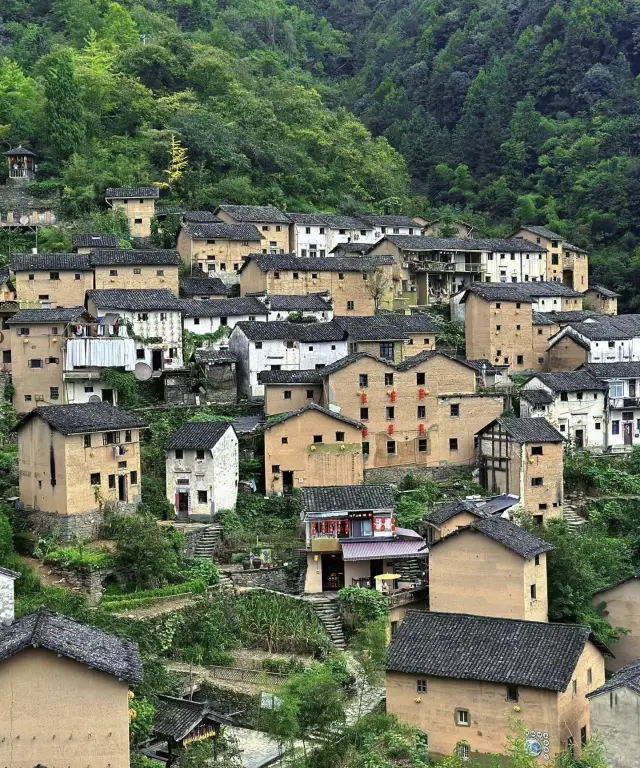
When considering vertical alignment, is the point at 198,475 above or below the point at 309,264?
below

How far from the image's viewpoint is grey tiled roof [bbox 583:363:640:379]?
41.9 m

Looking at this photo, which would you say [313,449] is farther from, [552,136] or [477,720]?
[552,136]

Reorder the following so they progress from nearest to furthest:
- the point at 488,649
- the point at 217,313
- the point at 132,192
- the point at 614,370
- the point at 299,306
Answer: the point at 488,649
the point at 614,370
the point at 217,313
the point at 299,306
the point at 132,192

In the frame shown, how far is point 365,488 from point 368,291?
53.1 feet

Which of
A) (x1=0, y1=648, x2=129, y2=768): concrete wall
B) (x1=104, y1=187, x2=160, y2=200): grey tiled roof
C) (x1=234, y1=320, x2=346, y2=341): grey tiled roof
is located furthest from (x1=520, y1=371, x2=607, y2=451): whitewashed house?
(x1=0, y1=648, x2=129, y2=768): concrete wall

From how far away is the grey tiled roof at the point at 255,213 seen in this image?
5400 centimetres

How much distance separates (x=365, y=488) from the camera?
110ft

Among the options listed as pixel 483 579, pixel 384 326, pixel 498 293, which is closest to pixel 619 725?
pixel 483 579

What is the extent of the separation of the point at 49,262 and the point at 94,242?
4.37 metres

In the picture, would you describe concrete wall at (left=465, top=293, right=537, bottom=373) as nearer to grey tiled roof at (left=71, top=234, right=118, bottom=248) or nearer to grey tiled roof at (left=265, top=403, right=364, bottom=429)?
grey tiled roof at (left=265, top=403, right=364, bottom=429)

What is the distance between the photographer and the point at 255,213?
5472cm

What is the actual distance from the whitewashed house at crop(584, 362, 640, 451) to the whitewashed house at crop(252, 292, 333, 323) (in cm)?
1032

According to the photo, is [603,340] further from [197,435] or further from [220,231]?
[197,435]

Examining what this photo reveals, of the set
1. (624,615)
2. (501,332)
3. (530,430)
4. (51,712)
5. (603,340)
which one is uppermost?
(501,332)
